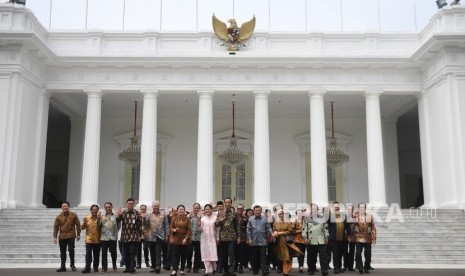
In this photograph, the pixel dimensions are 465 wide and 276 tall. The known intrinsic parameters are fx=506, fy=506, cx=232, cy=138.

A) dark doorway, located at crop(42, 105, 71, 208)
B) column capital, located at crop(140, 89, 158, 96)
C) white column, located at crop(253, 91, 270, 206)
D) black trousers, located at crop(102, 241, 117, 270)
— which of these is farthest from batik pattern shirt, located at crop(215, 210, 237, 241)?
dark doorway, located at crop(42, 105, 71, 208)

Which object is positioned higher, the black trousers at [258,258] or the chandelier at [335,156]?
the chandelier at [335,156]

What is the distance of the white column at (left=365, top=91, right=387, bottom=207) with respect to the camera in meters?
17.4

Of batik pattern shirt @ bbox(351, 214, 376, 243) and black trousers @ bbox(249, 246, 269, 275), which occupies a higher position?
batik pattern shirt @ bbox(351, 214, 376, 243)

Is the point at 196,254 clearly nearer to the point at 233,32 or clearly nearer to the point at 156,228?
the point at 156,228

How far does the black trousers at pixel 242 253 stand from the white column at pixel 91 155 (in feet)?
26.7

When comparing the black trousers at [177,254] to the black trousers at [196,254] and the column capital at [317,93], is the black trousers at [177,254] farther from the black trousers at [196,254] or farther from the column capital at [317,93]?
the column capital at [317,93]

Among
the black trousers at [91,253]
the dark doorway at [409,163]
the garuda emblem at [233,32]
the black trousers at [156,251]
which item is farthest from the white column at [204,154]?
the dark doorway at [409,163]

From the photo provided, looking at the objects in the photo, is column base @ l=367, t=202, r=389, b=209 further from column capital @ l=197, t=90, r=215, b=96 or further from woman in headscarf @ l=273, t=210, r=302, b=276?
woman in headscarf @ l=273, t=210, r=302, b=276

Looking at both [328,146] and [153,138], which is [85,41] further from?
[328,146]

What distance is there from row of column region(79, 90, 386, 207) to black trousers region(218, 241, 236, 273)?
25.0ft

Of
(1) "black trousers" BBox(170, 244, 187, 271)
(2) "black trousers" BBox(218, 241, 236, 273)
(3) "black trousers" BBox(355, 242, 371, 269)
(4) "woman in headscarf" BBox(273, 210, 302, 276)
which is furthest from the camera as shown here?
(3) "black trousers" BBox(355, 242, 371, 269)

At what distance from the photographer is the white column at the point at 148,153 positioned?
17.5 meters

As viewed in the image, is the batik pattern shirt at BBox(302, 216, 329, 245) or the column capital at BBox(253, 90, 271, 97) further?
the column capital at BBox(253, 90, 271, 97)

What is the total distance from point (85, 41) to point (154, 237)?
34.7 feet
